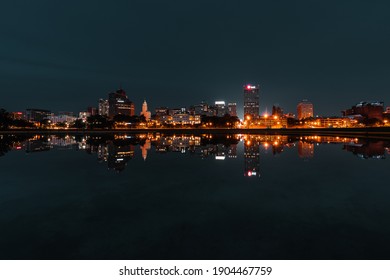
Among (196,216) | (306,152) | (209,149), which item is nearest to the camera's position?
(196,216)

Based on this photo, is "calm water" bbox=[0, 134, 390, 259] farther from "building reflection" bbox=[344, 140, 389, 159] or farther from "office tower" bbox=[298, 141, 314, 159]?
"building reflection" bbox=[344, 140, 389, 159]

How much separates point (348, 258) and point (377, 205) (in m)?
5.49

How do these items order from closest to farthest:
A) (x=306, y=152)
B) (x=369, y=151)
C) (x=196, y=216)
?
1. (x=196, y=216)
2. (x=369, y=151)
3. (x=306, y=152)

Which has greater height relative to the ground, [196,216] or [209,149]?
[209,149]

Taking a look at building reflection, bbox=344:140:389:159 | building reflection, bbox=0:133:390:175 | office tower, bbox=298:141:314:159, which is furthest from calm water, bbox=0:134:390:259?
building reflection, bbox=344:140:389:159

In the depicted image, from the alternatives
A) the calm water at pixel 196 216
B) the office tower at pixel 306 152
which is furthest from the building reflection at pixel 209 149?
the calm water at pixel 196 216

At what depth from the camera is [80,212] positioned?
10211mm

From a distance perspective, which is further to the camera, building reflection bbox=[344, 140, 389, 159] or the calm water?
building reflection bbox=[344, 140, 389, 159]

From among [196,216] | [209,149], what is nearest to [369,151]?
[209,149]

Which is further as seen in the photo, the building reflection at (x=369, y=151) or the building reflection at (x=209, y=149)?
the building reflection at (x=369, y=151)

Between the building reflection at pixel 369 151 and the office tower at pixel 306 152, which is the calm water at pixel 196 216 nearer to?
the office tower at pixel 306 152

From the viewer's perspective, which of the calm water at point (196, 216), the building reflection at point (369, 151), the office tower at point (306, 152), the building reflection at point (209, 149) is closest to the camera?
the calm water at point (196, 216)

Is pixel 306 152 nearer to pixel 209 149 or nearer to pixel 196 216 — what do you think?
pixel 209 149
